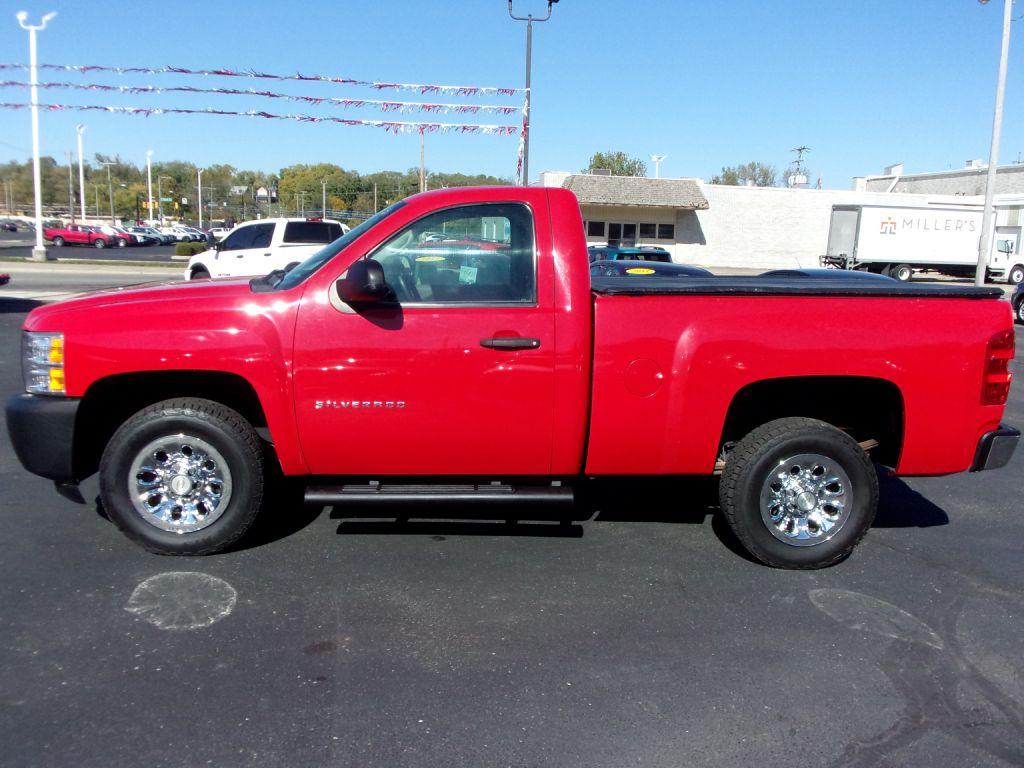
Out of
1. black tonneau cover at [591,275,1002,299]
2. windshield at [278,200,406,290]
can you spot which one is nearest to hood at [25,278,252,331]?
windshield at [278,200,406,290]

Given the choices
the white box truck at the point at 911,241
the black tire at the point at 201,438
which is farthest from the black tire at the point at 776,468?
the white box truck at the point at 911,241

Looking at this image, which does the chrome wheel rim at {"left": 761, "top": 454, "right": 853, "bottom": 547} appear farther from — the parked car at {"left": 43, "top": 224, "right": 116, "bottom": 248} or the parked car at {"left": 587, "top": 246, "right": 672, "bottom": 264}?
the parked car at {"left": 43, "top": 224, "right": 116, "bottom": 248}

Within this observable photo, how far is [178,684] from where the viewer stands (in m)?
3.37

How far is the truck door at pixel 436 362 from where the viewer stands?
427cm

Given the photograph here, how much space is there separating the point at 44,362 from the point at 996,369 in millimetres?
4993

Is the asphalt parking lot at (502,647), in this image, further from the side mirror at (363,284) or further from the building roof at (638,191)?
the building roof at (638,191)

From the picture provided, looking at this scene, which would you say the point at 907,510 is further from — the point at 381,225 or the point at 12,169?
the point at 12,169

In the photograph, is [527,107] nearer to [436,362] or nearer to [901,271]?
[436,362]

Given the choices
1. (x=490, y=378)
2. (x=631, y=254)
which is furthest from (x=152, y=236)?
(x=490, y=378)

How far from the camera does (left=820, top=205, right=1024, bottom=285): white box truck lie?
37125 mm

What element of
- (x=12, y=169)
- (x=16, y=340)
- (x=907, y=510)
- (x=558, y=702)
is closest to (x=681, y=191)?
(x=16, y=340)

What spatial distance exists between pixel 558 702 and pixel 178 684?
151 cm

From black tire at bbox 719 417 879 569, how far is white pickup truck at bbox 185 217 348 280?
14.8 meters

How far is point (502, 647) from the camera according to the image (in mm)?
3730
